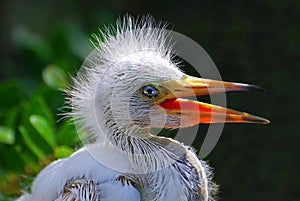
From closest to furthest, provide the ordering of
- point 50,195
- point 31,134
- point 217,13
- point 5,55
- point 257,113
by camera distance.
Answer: point 50,195 < point 31,134 < point 257,113 < point 217,13 < point 5,55

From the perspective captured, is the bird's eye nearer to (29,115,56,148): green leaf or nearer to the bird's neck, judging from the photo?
the bird's neck

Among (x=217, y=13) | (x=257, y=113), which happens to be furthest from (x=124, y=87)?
(x=217, y=13)

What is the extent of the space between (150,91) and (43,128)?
75cm

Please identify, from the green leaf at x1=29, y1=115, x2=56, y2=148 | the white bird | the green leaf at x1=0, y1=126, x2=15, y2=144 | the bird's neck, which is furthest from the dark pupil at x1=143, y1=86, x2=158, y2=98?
the green leaf at x1=0, y1=126, x2=15, y2=144

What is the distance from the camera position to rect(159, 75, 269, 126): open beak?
5.91 ft

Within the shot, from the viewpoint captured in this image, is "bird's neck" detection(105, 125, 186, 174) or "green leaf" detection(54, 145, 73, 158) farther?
"green leaf" detection(54, 145, 73, 158)

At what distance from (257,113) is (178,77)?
1664 millimetres

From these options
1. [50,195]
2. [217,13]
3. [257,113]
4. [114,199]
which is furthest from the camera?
[217,13]

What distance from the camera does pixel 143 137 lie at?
6.26 ft

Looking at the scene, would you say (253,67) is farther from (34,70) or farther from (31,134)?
(31,134)

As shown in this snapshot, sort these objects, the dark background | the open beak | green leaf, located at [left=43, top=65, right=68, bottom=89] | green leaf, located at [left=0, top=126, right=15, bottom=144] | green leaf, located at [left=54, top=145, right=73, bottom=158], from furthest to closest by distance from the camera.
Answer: the dark background
green leaf, located at [left=43, top=65, right=68, bottom=89]
green leaf, located at [left=0, top=126, right=15, bottom=144]
green leaf, located at [left=54, top=145, right=73, bottom=158]
the open beak

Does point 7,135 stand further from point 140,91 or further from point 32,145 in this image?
point 140,91

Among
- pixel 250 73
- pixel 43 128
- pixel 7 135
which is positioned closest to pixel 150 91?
pixel 43 128

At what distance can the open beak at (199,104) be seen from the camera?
1802mm
